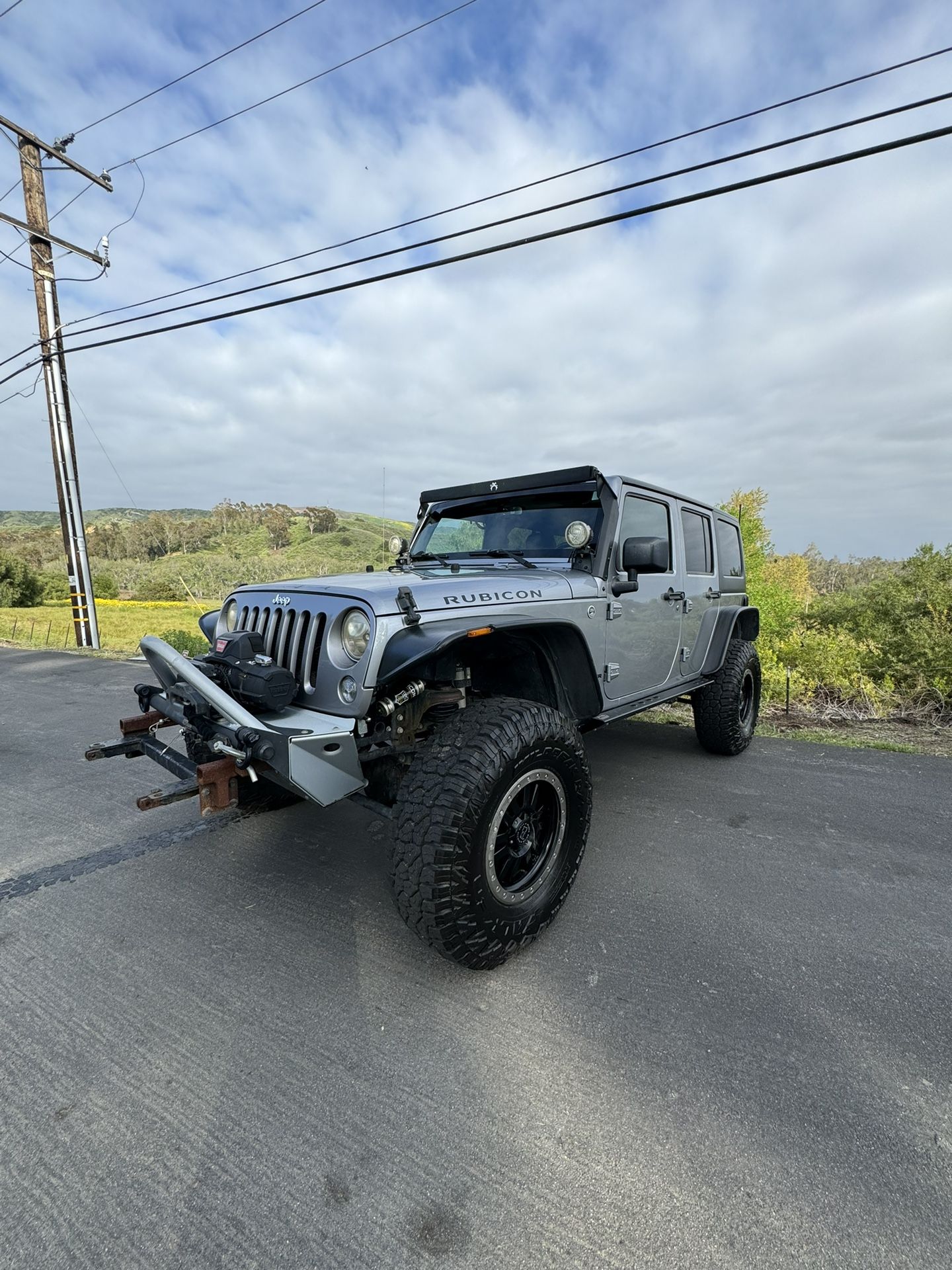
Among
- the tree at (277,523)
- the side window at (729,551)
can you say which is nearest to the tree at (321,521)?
the tree at (277,523)

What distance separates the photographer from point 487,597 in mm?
2566

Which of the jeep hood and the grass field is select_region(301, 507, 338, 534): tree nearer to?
the grass field

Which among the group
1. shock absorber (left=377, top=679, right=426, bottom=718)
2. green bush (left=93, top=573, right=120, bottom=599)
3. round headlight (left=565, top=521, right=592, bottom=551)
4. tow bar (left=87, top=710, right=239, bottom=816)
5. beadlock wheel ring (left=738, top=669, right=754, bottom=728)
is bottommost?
beadlock wheel ring (left=738, top=669, right=754, bottom=728)

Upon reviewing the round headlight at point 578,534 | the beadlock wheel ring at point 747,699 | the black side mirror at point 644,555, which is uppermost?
the round headlight at point 578,534

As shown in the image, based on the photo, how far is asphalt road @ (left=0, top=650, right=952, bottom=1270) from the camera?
1325 millimetres

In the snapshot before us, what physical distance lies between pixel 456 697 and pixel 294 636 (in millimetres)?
760

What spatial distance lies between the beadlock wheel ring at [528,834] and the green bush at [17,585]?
3966 centimetres

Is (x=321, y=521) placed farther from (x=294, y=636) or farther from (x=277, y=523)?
(x=294, y=636)

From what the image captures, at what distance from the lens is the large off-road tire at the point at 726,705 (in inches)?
181

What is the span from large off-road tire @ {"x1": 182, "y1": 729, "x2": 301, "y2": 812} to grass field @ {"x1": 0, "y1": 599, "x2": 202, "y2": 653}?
469 centimetres

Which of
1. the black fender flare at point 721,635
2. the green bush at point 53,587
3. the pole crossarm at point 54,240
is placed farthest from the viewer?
the green bush at point 53,587

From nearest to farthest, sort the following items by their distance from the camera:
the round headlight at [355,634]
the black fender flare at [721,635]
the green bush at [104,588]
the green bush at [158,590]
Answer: the round headlight at [355,634], the black fender flare at [721,635], the green bush at [104,588], the green bush at [158,590]

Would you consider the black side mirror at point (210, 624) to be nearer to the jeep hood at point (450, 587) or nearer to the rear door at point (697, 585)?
the jeep hood at point (450, 587)

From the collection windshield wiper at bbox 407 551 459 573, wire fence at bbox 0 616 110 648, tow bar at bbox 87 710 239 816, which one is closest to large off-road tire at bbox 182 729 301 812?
tow bar at bbox 87 710 239 816
